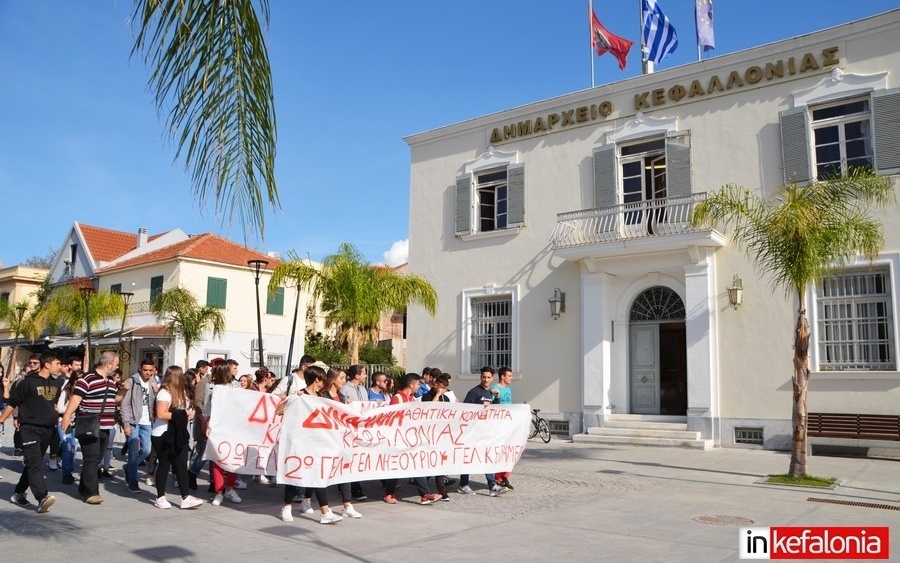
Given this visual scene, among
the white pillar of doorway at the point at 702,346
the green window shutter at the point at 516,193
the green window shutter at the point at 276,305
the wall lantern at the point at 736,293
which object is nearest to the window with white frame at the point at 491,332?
the green window shutter at the point at 516,193

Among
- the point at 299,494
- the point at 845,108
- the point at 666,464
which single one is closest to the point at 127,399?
the point at 299,494

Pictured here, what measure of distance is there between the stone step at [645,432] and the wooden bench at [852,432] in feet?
7.89

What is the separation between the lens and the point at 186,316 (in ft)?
102

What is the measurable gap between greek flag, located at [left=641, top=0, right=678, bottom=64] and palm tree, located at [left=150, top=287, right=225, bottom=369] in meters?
20.6

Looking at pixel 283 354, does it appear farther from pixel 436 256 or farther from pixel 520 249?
pixel 520 249

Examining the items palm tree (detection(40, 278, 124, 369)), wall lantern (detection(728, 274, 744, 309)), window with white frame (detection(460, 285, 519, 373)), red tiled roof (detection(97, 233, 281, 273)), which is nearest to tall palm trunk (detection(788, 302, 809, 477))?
wall lantern (detection(728, 274, 744, 309))

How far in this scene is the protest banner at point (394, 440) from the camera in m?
8.57

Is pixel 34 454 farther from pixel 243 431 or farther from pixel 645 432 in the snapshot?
pixel 645 432

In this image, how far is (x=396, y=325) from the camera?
48.7 meters

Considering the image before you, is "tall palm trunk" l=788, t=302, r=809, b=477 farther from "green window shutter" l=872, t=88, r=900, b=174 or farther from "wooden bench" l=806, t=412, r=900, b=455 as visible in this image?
"green window shutter" l=872, t=88, r=900, b=174

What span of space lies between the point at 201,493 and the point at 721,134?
1358 centimetres

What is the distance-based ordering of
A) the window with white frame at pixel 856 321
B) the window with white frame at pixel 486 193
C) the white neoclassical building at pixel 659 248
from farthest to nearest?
the window with white frame at pixel 486 193, the white neoclassical building at pixel 659 248, the window with white frame at pixel 856 321

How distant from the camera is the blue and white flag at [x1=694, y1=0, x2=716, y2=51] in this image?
19234mm

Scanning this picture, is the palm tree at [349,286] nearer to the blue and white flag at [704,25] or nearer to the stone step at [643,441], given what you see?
the stone step at [643,441]
